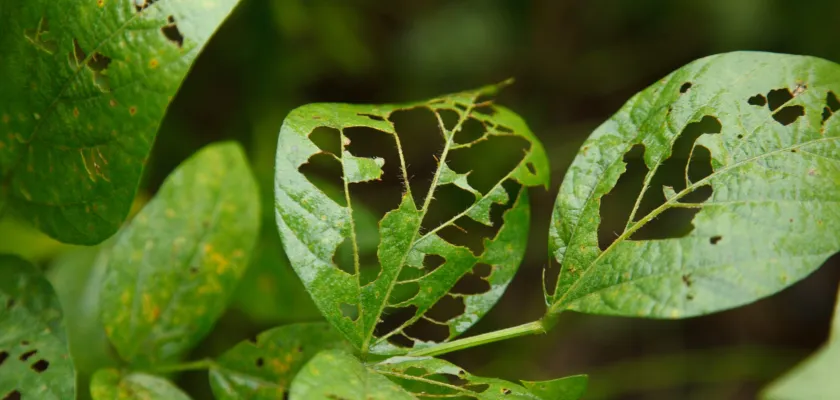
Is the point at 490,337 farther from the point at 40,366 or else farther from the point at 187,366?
the point at 40,366

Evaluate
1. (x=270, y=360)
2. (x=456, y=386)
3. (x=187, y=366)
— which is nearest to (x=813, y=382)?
(x=456, y=386)

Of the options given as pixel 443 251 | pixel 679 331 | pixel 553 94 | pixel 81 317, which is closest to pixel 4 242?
pixel 81 317

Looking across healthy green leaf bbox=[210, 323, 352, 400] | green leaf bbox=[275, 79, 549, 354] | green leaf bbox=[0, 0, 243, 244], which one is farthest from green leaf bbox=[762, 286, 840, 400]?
green leaf bbox=[0, 0, 243, 244]

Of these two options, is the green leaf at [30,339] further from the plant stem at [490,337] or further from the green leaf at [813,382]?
the green leaf at [813,382]

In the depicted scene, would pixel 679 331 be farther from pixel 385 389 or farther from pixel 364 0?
pixel 385 389

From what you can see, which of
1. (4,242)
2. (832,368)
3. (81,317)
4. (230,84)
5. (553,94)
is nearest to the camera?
(832,368)

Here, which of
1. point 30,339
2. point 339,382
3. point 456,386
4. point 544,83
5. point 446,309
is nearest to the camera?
point 339,382

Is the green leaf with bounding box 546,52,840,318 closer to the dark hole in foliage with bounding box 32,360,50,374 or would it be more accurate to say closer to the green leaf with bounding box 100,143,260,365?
the green leaf with bounding box 100,143,260,365

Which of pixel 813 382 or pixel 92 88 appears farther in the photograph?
pixel 92 88
